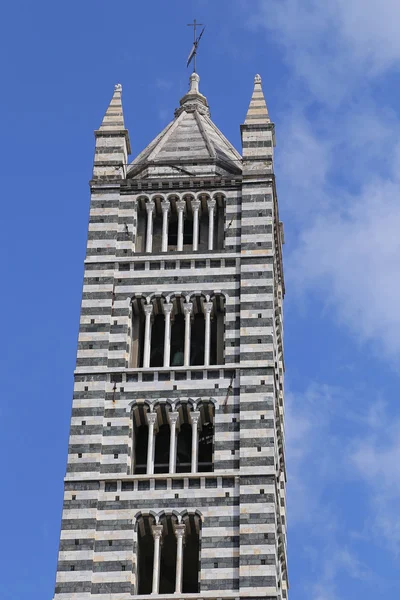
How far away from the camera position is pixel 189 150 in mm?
41688

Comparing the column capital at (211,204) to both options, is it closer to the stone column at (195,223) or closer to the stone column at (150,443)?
the stone column at (195,223)

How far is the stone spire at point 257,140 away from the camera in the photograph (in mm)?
→ 40594

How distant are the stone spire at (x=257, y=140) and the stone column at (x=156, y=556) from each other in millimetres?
9913

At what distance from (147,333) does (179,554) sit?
5.77m

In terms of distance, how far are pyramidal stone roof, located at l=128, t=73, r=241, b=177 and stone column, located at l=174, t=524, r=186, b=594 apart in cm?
1004

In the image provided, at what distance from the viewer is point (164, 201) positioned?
40.1 m

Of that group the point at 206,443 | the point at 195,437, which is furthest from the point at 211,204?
the point at 195,437

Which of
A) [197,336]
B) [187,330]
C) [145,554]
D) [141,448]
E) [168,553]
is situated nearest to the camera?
[145,554]

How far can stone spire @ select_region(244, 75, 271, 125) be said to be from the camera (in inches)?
1644

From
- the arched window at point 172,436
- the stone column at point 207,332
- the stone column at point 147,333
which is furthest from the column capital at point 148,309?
the arched window at point 172,436

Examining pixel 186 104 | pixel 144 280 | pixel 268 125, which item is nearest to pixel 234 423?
pixel 144 280

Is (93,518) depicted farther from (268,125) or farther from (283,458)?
(268,125)

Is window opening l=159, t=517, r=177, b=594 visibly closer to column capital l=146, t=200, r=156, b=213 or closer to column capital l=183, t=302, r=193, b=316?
column capital l=183, t=302, r=193, b=316

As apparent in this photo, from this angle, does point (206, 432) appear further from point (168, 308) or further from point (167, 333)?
point (168, 308)
